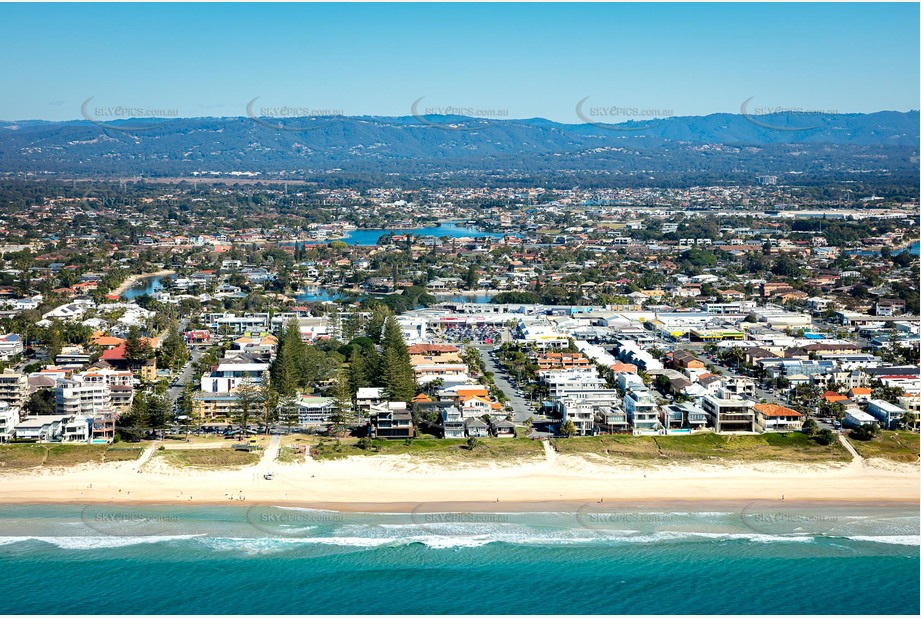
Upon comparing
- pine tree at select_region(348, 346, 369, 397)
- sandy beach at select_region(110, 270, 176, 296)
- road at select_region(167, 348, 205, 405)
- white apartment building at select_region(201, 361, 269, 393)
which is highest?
pine tree at select_region(348, 346, 369, 397)

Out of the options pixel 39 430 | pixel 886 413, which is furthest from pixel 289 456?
pixel 886 413

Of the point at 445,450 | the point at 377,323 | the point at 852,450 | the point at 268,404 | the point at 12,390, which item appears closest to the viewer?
the point at 445,450

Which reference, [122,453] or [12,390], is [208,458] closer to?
[122,453]

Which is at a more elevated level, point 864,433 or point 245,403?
point 245,403

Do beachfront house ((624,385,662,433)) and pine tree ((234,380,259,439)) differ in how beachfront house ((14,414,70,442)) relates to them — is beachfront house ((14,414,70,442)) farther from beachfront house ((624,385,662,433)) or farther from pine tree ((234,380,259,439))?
beachfront house ((624,385,662,433))

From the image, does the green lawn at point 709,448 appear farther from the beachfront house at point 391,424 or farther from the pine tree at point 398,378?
the pine tree at point 398,378

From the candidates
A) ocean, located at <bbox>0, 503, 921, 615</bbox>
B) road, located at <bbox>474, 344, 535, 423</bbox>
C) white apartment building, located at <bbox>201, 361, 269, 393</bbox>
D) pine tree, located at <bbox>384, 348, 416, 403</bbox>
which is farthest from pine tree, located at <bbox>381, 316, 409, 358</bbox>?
ocean, located at <bbox>0, 503, 921, 615</bbox>
